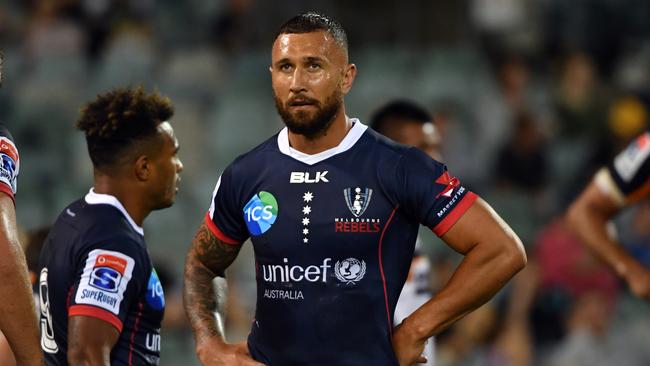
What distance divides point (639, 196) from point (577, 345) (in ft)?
9.71

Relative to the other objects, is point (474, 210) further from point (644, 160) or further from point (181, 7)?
point (181, 7)

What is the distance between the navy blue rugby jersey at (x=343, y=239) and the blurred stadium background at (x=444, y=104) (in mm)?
5085

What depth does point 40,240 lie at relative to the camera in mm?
5988

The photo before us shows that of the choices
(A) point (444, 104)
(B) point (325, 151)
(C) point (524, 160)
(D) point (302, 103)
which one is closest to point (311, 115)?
(D) point (302, 103)

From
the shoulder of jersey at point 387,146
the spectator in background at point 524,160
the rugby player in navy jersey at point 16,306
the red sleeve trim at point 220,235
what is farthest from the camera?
the spectator in background at point 524,160

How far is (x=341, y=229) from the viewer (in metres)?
4.60

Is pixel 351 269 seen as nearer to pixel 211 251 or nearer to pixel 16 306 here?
pixel 211 251

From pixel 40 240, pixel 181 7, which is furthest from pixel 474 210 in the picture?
pixel 181 7

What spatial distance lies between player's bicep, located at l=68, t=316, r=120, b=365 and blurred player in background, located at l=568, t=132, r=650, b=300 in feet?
10.2

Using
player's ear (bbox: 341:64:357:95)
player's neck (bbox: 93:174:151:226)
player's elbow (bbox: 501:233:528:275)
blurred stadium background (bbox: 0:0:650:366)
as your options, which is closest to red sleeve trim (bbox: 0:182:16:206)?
player's neck (bbox: 93:174:151:226)

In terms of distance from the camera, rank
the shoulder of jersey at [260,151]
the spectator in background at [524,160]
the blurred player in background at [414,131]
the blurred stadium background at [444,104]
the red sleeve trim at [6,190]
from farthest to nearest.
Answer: the spectator in background at [524,160] < the blurred stadium background at [444,104] < the blurred player in background at [414,131] < the shoulder of jersey at [260,151] < the red sleeve trim at [6,190]

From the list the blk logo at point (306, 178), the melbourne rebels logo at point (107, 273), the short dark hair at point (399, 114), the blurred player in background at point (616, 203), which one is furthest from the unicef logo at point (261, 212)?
the blurred player in background at point (616, 203)

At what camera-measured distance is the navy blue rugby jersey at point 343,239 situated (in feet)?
15.1

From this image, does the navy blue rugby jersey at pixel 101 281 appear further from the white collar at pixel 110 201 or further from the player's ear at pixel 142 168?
the player's ear at pixel 142 168
